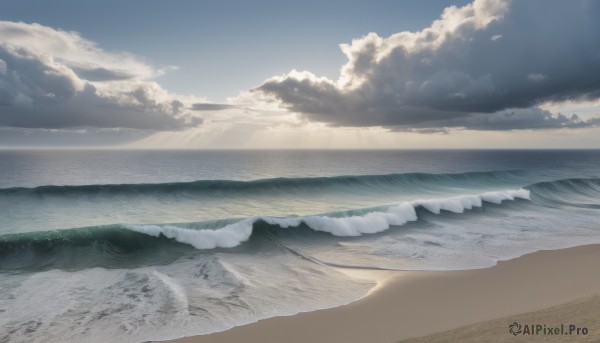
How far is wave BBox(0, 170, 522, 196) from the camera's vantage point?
2502cm

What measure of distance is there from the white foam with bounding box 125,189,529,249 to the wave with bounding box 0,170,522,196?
1224 centimetres

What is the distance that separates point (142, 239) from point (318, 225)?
24.0 ft

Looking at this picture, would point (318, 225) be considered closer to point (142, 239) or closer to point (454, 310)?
point (142, 239)

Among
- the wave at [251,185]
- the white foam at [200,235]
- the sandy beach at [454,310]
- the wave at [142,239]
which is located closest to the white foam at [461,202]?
the wave at [142,239]

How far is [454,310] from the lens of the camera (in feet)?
24.9

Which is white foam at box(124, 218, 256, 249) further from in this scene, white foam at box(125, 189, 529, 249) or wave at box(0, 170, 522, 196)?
wave at box(0, 170, 522, 196)

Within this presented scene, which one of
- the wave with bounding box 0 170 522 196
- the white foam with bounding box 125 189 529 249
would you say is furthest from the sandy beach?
the wave with bounding box 0 170 522 196

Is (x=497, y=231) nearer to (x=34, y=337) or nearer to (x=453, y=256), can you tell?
(x=453, y=256)

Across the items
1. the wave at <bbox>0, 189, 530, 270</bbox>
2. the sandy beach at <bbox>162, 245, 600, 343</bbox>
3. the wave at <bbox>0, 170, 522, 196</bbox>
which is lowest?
the sandy beach at <bbox>162, 245, 600, 343</bbox>

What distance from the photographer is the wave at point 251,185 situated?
82.1 ft

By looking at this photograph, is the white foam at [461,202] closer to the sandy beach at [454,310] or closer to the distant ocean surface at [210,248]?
the distant ocean surface at [210,248]

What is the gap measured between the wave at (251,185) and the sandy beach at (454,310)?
20.0 meters

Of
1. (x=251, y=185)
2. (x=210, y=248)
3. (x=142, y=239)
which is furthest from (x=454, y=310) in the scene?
(x=251, y=185)

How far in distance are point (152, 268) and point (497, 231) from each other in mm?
14564
